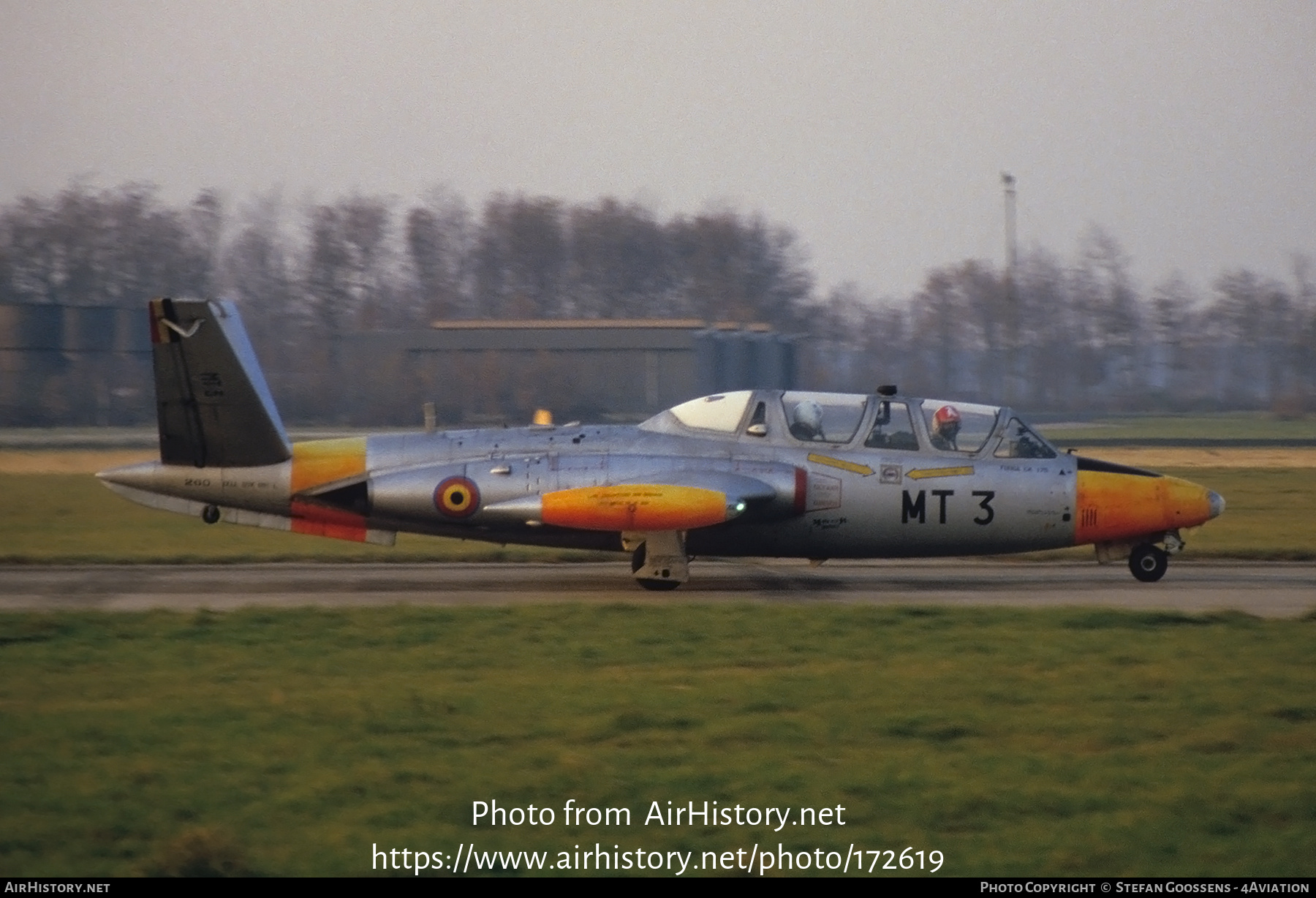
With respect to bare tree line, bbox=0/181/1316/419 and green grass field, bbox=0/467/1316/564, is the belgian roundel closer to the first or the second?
green grass field, bbox=0/467/1316/564

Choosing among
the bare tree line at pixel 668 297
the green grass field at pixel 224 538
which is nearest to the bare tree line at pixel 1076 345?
the bare tree line at pixel 668 297

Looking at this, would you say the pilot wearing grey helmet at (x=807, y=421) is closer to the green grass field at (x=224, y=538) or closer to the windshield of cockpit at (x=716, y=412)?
the windshield of cockpit at (x=716, y=412)

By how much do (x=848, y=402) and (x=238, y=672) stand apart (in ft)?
27.3

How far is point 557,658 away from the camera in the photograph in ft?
38.6

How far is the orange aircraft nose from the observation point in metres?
16.5

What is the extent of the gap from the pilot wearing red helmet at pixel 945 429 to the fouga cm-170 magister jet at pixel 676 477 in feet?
0.06

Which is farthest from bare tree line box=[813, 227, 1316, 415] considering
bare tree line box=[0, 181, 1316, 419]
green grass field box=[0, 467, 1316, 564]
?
green grass field box=[0, 467, 1316, 564]

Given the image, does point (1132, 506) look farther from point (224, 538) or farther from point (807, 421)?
point (224, 538)

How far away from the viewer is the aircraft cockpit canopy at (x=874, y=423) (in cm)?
1658

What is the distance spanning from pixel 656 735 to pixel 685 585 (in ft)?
25.0

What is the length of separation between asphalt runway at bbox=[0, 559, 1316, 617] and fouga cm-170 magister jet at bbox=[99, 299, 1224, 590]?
574 mm

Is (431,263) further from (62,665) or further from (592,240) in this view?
(62,665)

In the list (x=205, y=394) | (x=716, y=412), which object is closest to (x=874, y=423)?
(x=716, y=412)
